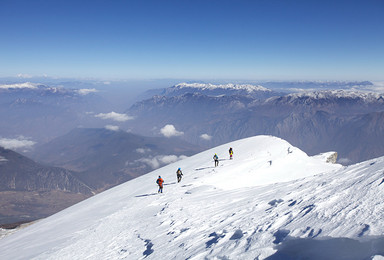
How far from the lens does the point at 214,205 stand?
18141 millimetres

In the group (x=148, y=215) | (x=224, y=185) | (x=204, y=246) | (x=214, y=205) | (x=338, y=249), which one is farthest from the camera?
(x=224, y=185)

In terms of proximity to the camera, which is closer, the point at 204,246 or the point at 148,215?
the point at 204,246

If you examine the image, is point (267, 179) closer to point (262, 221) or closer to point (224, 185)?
point (224, 185)

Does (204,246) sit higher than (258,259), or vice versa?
(258,259)

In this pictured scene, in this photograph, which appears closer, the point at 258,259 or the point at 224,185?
the point at 258,259

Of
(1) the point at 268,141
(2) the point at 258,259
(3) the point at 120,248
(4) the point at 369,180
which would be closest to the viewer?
(2) the point at 258,259

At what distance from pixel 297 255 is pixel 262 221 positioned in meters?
3.97

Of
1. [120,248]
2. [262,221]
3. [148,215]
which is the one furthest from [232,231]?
[148,215]

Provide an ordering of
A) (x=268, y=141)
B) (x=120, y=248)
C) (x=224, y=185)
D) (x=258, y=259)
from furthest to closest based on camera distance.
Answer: (x=268, y=141) < (x=224, y=185) < (x=120, y=248) < (x=258, y=259)

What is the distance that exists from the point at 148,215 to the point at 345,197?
577 inches

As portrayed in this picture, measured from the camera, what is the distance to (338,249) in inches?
294

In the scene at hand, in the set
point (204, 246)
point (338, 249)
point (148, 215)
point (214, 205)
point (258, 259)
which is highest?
point (338, 249)

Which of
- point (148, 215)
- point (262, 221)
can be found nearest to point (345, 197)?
point (262, 221)

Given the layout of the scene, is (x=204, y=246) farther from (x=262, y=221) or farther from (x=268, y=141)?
(x=268, y=141)
